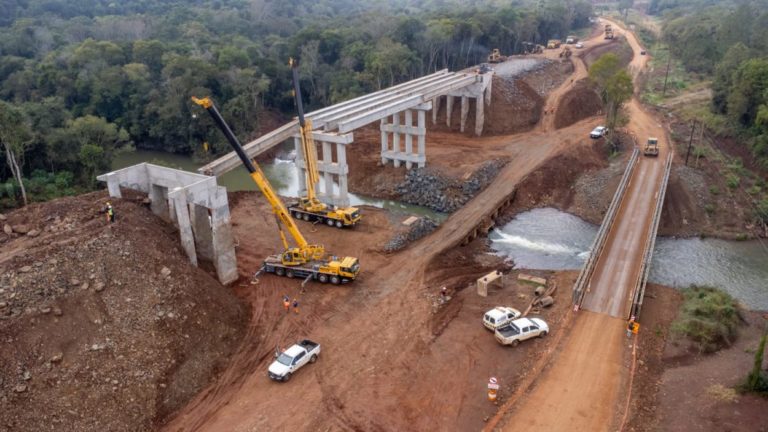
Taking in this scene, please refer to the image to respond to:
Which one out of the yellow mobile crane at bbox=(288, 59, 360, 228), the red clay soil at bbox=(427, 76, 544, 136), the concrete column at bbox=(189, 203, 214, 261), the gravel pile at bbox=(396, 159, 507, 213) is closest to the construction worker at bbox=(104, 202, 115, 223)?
the concrete column at bbox=(189, 203, 214, 261)

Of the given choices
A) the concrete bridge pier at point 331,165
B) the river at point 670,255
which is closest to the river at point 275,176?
the concrete bridge pier at point 331,165

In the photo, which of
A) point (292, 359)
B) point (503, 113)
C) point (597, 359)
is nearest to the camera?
point (597, 359)

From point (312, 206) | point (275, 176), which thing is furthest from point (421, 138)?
point (275, 176)

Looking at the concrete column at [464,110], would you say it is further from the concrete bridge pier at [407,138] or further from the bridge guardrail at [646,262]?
the bridge guardrail at [646,262]

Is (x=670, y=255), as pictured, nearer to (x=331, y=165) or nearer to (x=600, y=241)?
(x=600, y=241)

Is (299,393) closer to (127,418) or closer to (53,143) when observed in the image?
(127,418)

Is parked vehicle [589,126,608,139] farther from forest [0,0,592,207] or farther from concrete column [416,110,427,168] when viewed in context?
forest [0,0,592,207]

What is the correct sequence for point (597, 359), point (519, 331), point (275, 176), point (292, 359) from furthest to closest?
1. point (275, 176)
2. point (519, 331)
3. point (292, 359)
4. point (597, 359)

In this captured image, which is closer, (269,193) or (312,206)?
(269,193)

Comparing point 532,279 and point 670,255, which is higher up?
point 532,279
